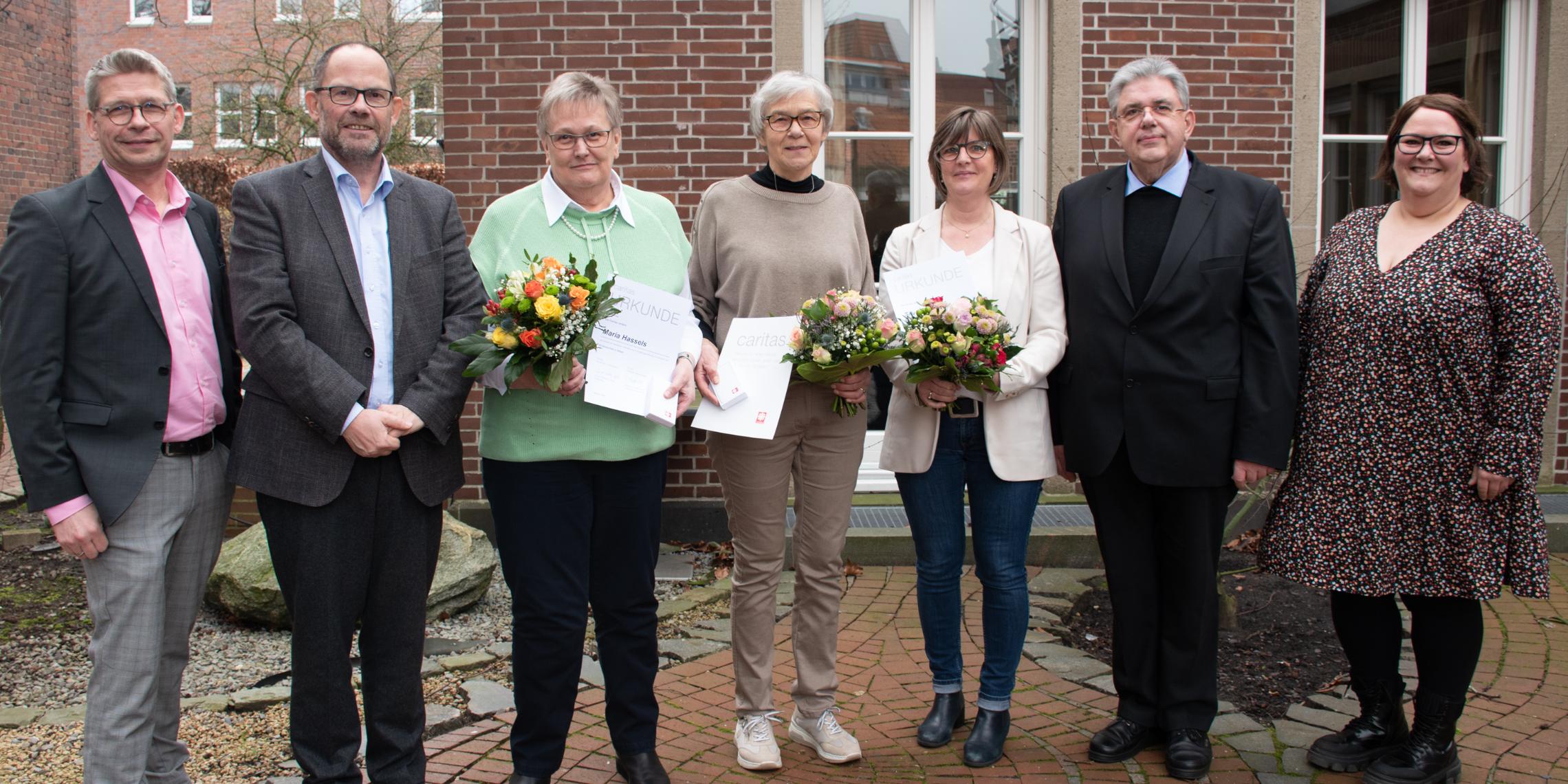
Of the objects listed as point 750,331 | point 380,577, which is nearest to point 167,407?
point 380,577

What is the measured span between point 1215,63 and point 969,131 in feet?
12.3

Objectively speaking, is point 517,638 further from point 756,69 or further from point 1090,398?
point 756,69

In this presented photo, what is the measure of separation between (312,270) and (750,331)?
129cm

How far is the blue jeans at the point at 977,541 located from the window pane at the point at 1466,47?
529 centimetres

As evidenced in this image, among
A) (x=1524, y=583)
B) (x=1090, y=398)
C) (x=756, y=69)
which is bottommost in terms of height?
(x=1524, y=583)

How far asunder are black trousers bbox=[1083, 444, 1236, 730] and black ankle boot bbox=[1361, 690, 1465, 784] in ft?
1.85

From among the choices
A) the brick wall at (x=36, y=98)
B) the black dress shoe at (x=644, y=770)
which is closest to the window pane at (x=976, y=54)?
the black dress shoe at (x=644, y=770)

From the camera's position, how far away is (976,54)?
700 centimetres

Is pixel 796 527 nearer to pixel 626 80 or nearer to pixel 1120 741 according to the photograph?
pixel 1120 741

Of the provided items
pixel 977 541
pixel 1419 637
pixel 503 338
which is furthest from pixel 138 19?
pixel 1419 637

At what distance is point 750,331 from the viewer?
3.58m

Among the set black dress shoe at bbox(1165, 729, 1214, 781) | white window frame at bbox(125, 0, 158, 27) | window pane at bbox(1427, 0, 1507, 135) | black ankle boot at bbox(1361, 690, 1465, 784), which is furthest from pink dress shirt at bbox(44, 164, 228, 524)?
white window frame at bbox(125, 0, 158, 27)

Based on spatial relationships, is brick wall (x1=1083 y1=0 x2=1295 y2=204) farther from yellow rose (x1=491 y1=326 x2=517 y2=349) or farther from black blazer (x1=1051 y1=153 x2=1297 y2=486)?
yellow rose (x1=491 y1=326 x2=517 y2=349)

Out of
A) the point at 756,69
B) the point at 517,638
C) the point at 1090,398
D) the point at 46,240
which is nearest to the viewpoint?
the point at 46,240
